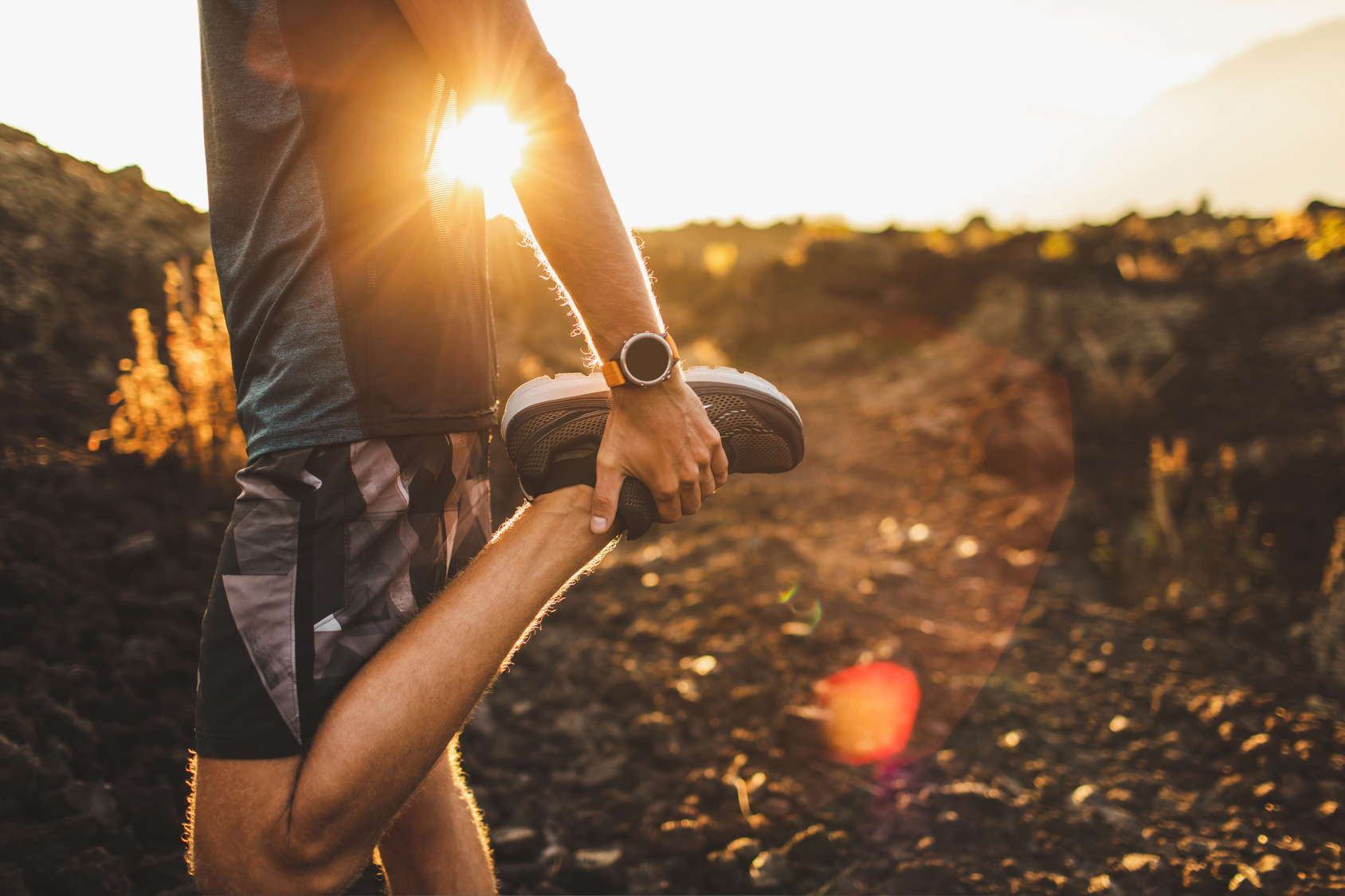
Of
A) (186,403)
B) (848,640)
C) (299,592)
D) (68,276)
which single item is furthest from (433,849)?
(68,276)

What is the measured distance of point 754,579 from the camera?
3752 millimetres

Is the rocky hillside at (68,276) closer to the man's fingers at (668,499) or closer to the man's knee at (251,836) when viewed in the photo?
the man's knee at (251,836)

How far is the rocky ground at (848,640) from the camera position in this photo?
1813mm

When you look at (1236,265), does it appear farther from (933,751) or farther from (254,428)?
(254,428)

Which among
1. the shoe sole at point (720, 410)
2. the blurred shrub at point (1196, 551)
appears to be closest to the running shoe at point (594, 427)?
the shoe sole at point (720, 410)

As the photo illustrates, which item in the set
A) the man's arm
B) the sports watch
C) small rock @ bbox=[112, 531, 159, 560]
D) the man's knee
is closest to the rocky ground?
small rock @ bbox=[112, 531, 159, 560]

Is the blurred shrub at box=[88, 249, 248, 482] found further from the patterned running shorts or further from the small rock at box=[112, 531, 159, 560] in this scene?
the patterned running shorts

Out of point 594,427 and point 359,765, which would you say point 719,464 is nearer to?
point 594,427

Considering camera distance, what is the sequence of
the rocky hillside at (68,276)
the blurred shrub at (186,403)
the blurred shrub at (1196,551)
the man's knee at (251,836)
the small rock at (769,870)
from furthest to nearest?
the blurred shrub at (1196,551)
the rocky hillside at (68,276)
the blurred shrub at (186,403)
the small rock at (769,870)
the man's knee at (251,836)

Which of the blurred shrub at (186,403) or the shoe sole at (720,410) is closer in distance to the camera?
the shoe sole at (720,410)

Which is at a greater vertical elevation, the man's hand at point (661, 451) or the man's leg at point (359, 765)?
the man's hand at point (661, 451)

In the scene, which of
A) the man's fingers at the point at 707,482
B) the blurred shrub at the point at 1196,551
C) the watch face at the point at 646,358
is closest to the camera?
the watch face at the point at 646,358

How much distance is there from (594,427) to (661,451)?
0.58ft

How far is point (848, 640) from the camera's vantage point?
3025 mm
